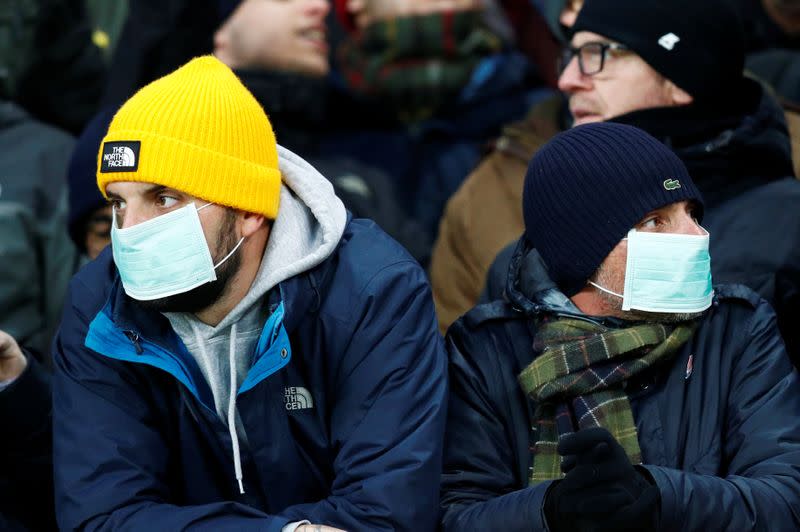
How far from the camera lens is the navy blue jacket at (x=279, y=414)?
410 cm

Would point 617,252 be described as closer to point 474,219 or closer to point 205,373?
point 205,373

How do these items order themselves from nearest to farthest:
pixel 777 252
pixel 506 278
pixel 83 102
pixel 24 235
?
pixel 506 278 < pixel 777 252 < pixel 24 235 < pixel 83 102

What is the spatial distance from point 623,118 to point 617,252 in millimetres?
1166

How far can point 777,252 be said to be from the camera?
4.99 meters

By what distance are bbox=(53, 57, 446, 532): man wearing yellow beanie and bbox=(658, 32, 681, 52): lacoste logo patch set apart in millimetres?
1551

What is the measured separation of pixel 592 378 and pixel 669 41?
66.9 inches

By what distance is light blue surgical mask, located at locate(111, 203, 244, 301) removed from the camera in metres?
4.15

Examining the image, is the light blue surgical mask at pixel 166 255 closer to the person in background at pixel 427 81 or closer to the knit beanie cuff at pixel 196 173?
the knit beanie cuff at pixel 196 173

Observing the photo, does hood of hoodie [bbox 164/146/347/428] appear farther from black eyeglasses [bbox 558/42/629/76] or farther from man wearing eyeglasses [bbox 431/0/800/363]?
black eyeglasses [bbox 558/42/629/76]

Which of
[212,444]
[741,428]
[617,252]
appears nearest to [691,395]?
[741,428]

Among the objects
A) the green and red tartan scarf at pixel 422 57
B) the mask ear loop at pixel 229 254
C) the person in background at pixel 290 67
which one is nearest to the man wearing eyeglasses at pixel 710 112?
the mask ear loop at pixel 229 254

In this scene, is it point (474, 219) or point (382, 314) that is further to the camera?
point (474, 219)

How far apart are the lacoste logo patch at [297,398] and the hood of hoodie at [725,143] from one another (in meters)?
1.71

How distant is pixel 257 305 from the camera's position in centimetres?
433
